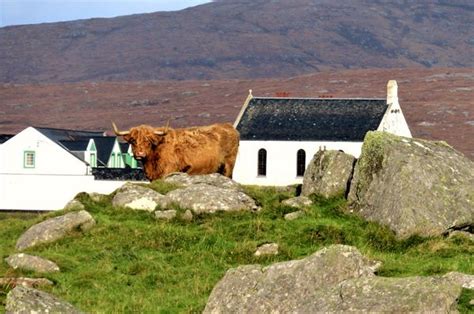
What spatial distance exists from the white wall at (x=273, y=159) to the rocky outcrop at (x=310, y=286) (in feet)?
189

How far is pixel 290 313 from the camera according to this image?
17234 mm

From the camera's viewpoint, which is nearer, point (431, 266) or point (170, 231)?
point (431, 266)

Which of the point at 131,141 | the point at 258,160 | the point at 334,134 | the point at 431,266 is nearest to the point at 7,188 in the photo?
the point at 258,160

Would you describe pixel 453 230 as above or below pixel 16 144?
above

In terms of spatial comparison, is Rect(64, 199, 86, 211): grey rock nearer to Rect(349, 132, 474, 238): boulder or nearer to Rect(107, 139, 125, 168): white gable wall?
Rect(349, 132, 474, 238): boulder

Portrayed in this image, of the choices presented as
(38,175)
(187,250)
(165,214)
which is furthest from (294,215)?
(38,175)

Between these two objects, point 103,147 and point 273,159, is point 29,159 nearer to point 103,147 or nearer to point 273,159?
point 103,147

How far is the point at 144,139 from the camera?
113 feet

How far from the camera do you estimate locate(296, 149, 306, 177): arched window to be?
7719cm

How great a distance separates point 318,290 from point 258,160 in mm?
60406

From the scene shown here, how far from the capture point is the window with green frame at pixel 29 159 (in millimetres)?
83188

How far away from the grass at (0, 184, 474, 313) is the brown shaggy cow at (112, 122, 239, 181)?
590cm

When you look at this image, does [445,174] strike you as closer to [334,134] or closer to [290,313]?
[290,313]

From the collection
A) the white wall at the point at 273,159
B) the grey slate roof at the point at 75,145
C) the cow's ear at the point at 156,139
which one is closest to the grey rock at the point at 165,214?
the cow's ear at the point at 156,139
